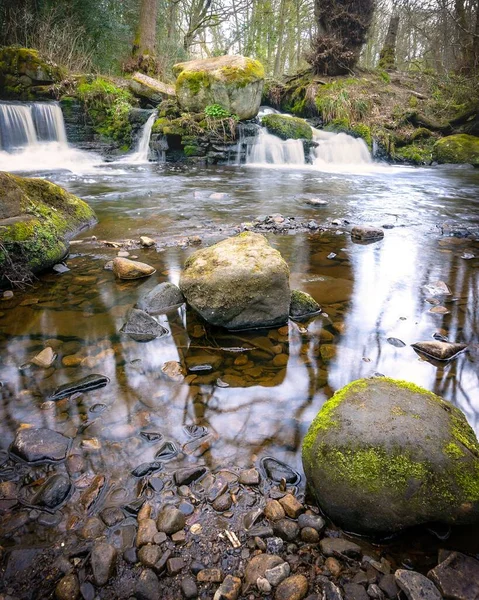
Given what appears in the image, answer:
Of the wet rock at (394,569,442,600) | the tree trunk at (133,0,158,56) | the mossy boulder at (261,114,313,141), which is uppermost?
the tree trunk at (133,0,158,56)

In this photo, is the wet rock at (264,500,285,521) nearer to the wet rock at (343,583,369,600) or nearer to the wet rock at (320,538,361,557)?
the wet rock at (320,538,361,557)

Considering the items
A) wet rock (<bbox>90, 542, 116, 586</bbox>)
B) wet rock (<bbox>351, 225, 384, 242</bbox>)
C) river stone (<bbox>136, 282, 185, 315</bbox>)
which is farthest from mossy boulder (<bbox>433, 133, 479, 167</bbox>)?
wet rock (<bbox>90, 542, 116, 586</bbox>)

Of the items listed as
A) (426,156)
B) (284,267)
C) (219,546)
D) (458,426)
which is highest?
(426,156)

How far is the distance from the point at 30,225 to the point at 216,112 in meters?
10.4

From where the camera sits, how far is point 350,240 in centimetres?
548

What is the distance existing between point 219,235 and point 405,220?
3.42 metres

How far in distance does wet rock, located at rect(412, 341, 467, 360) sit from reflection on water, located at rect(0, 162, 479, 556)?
71 millimetres

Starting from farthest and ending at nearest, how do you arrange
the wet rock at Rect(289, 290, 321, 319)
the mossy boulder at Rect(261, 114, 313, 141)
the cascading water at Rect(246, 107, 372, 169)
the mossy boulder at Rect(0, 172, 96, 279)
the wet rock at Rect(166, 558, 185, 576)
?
the mossy boulder at Rect(261, 114, 313, 141) < the cascading water at Rect(246, 107, 372, 169) < the mossy boulder at Rect(0, 172, 96, 279) < the wet rock at Rect(289, 290, 321, 319) < the wet rock at Rect(166, 558, 185, 576)

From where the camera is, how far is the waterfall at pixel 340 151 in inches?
526

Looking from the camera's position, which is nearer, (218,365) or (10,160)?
Result: (218,365)

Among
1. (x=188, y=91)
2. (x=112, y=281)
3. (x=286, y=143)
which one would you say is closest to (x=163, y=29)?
(x=188, y=91)

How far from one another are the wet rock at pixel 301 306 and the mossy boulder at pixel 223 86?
11.6 metres

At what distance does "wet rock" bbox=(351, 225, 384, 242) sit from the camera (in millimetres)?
5504

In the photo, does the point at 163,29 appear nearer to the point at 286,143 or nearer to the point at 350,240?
the point at 286,143
